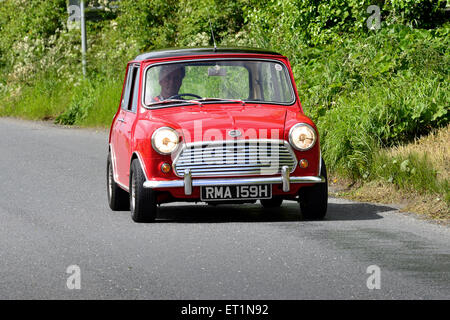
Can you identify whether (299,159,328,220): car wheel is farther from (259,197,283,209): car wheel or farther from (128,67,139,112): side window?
(128,67,139,112): side window

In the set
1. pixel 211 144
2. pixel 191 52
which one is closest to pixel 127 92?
pixel 191 52

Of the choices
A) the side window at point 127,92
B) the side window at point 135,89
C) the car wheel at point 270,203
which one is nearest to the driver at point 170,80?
the side window at point 135,89

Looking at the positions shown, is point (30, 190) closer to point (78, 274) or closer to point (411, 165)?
point (411, 165)

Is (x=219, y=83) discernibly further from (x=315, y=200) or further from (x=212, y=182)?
(x=315, y=200)

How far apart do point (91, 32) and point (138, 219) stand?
87.2 ft

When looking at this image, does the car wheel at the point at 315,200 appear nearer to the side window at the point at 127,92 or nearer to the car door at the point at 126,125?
the car door at the point at 126,125

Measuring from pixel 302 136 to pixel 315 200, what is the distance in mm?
680

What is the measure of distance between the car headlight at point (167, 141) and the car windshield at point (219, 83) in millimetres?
886

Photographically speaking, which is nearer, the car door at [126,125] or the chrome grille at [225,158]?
the chrome grille at [225,158]

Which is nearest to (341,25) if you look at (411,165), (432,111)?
(432,111)

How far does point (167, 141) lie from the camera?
9.84 metres

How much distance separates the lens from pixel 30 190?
1338 cm

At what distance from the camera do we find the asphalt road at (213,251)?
716 centimetres

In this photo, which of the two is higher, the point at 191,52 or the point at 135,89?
the point at 191,52
